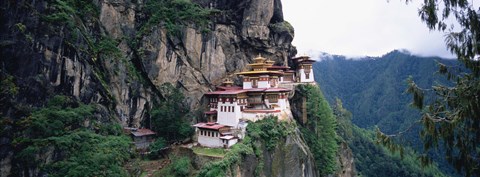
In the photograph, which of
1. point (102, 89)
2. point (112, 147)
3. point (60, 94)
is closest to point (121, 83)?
point (102, 89)

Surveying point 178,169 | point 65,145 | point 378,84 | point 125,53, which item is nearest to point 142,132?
point 178,169

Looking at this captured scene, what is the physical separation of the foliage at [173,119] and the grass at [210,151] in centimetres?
286

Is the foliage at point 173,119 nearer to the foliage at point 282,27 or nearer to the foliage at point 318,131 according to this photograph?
the foliage at point 318,131

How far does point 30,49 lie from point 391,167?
69.2 metres

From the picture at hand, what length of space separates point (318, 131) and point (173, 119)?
1571 centimetres

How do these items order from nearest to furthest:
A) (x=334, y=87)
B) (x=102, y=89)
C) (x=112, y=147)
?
(x=112, y=147)
(x=102, y=89)
(x=334, y=87)

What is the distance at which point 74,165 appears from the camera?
70.9 ft

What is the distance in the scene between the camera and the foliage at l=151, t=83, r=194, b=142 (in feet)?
104

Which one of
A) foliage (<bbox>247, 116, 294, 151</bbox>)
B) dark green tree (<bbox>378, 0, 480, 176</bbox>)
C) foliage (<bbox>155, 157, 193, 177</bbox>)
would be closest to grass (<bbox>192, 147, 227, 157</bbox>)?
foliage (<bbox>155, 157, 193, 177</bbox>)

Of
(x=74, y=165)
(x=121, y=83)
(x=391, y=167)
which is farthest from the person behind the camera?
(x=391, y=167)

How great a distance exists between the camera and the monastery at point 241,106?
30375 millimetres

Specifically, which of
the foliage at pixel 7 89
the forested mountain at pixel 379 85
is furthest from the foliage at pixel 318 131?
the forested mountain at pixel 379 85

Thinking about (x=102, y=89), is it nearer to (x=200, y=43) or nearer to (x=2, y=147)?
(x=2, y=147)

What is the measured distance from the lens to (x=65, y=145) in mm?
22516
